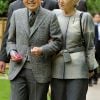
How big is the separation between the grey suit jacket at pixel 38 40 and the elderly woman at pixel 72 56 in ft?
0.74

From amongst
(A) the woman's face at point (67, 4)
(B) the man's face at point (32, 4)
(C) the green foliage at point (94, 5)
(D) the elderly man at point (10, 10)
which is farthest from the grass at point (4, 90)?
(C) the green foliage at point (94, 5)

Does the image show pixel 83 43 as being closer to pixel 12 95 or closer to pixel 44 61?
pixel 44 61

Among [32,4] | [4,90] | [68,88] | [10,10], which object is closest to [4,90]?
[4,90]

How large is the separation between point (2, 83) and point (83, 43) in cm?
822

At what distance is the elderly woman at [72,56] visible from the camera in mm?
6977

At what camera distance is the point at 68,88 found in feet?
23.0

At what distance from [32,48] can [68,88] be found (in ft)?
2.47

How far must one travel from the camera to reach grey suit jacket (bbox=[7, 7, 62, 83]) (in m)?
6.64

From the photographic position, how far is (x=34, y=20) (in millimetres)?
6711

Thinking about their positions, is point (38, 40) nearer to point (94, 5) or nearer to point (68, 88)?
point (68, 88)

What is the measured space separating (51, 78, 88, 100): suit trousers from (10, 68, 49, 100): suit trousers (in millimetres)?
344

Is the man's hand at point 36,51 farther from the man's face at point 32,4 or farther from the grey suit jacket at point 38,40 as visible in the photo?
the man's face at point 32,4

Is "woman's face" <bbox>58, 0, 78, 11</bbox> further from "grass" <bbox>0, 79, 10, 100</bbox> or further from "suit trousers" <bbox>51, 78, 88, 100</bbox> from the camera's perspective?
"grass" <bbox>0, 79, 10, 100</bbox>

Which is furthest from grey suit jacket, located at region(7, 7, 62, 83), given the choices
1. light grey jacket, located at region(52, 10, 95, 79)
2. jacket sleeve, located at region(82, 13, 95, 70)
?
jacket sleeve, located at region(82, 13, 95, 70)
